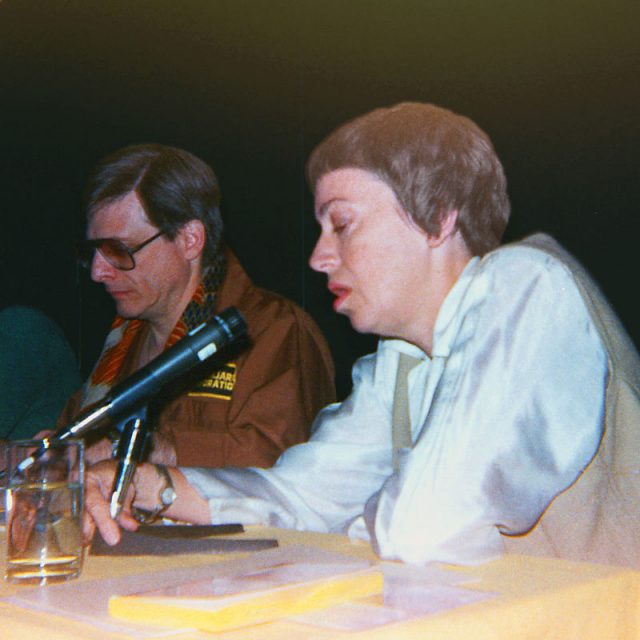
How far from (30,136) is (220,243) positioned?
5.07 ft

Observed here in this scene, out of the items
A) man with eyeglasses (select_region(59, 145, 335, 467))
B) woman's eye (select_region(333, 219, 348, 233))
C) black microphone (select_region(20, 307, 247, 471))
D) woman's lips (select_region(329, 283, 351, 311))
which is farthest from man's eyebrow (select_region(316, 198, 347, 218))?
man with eyeglasses (select_region(59, 145, 335, 467))

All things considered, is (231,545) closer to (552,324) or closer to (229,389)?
(552,324)

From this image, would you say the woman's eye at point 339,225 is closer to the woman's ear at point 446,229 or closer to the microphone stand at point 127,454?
the woman's ear at point 446,229

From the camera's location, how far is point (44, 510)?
3.51 feet

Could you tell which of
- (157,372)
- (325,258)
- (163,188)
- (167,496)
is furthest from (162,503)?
(163,188)

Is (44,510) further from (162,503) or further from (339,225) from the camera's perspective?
(339,225)

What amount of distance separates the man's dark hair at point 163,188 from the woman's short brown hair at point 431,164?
96cm

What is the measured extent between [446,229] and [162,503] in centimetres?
68

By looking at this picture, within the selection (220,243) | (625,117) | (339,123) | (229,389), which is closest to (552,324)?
(625,117)

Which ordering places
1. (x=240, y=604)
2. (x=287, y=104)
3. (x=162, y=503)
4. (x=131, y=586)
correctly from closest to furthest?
(x=240, y=604)
(x=131, y=586)
(x=162, y=503)
(x=287, y=104)

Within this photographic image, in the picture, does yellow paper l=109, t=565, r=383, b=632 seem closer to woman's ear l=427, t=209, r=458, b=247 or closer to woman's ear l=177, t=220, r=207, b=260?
woman's ear l=427, t=209, r=458, b=247

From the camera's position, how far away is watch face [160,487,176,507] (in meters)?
1.53

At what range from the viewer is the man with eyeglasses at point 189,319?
2.30 meters

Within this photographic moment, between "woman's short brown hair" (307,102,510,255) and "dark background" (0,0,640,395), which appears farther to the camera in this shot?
"dark background" (0,0,640,395)
